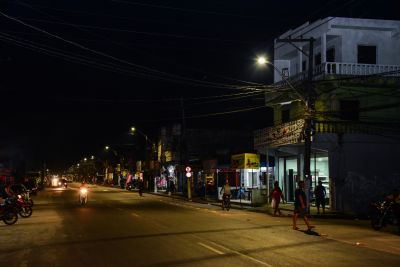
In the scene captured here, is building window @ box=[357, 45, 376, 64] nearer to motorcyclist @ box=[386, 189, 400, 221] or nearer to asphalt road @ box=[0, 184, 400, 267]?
motorcyclist @ box=[386, 189, 400, 221]

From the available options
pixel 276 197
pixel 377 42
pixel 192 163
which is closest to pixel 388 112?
pixel 377 42

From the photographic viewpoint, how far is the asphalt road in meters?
12.6

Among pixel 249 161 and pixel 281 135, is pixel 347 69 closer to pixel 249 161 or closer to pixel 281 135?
pixel 281 135

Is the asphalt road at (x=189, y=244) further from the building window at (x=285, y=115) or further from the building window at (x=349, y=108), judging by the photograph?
the building window at (x=285, y=115)

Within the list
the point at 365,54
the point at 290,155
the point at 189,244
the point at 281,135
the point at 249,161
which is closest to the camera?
the point at 189,244

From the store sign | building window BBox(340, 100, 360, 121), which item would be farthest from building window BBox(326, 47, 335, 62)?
the store sign

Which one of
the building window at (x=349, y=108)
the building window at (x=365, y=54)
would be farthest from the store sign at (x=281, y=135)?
the building window at (x=365, y=54)

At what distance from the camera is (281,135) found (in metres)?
36.9

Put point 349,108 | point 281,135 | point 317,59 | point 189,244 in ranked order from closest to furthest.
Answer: point 189,244
point 349,108
point 281,135
point 317,59

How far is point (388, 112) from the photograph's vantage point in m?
35.9

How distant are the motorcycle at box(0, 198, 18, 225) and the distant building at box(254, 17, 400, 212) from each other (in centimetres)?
1576

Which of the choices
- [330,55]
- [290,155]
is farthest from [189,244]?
[290,155]

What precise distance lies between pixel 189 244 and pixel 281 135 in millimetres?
22369

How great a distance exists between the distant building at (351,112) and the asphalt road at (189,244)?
450 inches
